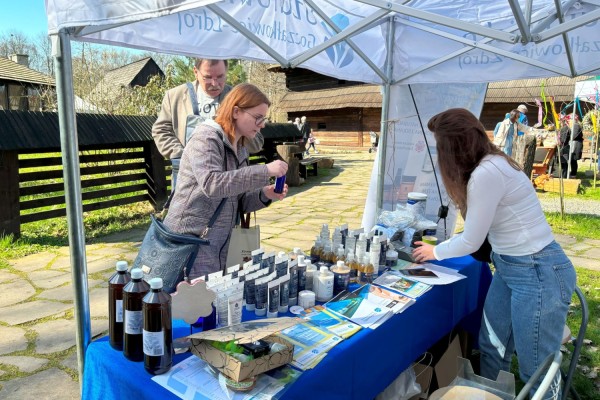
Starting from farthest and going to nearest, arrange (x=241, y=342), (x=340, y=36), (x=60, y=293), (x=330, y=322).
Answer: (x=60, y=293), (x=340, y=36), (x=330, y=322), (x=241, y=342)

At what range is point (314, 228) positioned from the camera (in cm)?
652

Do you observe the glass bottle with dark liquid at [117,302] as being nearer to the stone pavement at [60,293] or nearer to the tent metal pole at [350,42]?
the stone pavement at [60,293]

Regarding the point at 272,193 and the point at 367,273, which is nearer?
the point at 367,273

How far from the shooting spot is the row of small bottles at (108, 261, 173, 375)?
1.33 metres

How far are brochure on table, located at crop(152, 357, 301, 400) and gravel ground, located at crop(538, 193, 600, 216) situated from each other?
8151 mm

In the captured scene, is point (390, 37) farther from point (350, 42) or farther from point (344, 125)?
point (344, 125)

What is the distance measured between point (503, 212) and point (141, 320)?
160cm

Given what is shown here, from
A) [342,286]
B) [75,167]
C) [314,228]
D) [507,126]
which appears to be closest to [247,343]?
[342,286]

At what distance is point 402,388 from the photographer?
7.11 feet

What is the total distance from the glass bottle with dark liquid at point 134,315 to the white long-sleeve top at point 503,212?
1420 mm

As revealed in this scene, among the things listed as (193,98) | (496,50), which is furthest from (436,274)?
(193,98)

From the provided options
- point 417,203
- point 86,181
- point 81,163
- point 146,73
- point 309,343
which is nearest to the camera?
point 309,343

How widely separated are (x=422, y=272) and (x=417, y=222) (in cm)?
62

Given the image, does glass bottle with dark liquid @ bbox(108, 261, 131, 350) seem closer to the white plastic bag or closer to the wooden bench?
the white plastic bag
